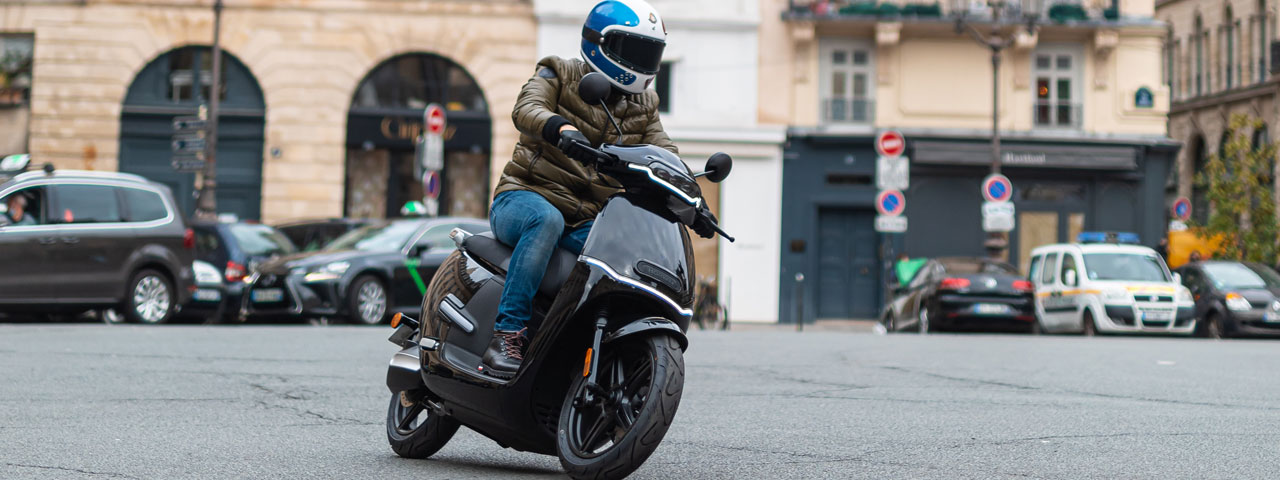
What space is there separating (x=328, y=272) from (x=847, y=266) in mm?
17064

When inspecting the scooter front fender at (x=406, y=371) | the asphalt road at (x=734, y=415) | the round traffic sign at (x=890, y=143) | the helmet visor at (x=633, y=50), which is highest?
the round traffic sign at (x=890, y=143)

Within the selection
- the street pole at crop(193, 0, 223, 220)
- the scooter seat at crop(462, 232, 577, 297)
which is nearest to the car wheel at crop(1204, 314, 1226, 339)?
the street pole at crop(193, 0, 223, 220)

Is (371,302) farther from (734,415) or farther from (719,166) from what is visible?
(719,166)

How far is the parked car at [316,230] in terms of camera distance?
76.7ft

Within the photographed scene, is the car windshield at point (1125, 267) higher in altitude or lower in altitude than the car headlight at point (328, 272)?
higher

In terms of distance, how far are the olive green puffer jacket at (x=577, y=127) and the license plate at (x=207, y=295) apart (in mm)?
14703

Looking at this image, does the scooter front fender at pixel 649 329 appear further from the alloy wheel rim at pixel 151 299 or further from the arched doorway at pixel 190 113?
the arched doorway at pixel 190 113

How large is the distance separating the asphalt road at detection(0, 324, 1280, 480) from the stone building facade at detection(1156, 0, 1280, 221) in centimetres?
3810

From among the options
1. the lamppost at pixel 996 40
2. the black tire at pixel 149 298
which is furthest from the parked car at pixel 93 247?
the lamppost at pixel 996 40

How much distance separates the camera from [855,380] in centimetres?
1127

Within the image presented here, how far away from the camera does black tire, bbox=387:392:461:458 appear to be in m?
6.32

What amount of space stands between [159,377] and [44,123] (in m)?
24.3

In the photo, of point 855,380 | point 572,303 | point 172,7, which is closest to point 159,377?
point 855,380

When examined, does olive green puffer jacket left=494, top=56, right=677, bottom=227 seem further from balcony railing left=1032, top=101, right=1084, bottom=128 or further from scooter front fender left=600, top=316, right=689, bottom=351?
balcony railing left=1032, top=101, right=1084, bottom=128
